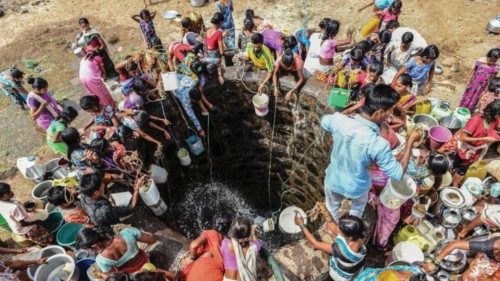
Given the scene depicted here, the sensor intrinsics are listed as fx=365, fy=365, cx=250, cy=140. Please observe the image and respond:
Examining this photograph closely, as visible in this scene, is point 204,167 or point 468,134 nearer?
point 468,134

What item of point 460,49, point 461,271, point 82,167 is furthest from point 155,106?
point 460,49

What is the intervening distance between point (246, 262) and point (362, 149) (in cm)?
151

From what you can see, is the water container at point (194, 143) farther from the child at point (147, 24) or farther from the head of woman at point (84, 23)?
the head of woman at point (84, 23)

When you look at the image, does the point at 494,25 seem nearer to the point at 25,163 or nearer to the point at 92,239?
the point at 92,239

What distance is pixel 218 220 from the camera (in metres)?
3.75

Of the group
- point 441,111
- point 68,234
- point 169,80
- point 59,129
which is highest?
point 169,80

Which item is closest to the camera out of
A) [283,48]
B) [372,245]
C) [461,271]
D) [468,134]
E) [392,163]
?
[392,163]

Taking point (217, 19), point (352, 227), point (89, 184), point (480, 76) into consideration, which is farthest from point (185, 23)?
point (480, 76)

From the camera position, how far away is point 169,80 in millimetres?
5227

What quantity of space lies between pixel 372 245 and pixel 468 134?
6.96 ft

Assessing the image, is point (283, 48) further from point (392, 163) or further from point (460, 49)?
point (460, 49)

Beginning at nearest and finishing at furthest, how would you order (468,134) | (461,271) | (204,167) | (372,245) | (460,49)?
(461,271)
(372,245)
(468,134)
(204,167)
(460,49)

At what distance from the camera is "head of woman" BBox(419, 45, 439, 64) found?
19.2 feet

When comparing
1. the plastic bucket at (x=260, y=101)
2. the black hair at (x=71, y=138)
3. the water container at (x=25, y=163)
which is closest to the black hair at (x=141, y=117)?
the black hair at (x=71, y=138)
